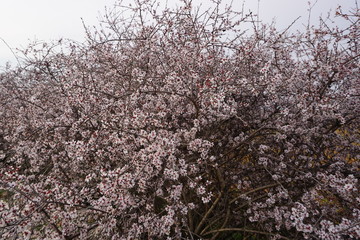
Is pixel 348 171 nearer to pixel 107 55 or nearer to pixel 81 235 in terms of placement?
pixel 81 235

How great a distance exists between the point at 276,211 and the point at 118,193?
2.17 meters

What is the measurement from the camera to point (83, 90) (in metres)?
3.73

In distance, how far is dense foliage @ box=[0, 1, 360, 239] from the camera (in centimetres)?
276

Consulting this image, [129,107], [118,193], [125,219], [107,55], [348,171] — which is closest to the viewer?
[118,193]

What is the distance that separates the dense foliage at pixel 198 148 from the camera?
2758mm

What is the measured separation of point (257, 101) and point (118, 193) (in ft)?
9.65

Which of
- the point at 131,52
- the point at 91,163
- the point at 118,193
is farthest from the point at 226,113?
the point at 131,52

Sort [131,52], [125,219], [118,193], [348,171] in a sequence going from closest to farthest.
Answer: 1. [118,193]
2. [125,219]
3. [348,171]
4. [131,52]

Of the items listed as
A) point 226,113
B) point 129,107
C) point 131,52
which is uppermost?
point 131,52

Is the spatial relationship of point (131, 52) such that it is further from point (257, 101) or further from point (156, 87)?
point (257, 101)

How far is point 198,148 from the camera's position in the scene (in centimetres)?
312

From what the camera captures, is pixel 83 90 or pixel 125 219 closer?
pixel 125 219

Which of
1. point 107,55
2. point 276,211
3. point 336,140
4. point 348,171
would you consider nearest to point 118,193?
point 276,211

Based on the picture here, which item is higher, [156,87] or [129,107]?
[156,87]
